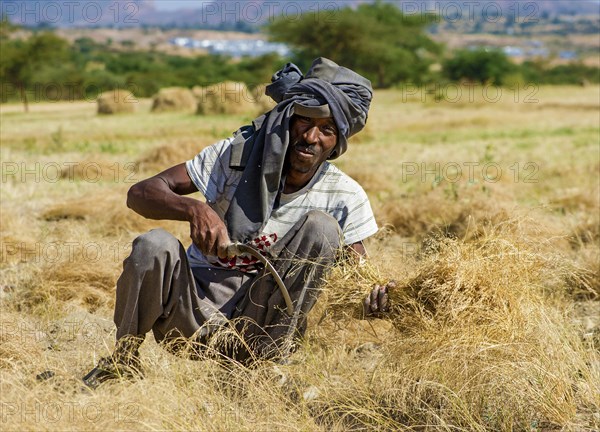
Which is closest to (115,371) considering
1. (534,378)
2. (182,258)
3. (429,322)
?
(182,258)

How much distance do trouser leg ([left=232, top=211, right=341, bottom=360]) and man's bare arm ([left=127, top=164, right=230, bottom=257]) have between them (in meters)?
0.24

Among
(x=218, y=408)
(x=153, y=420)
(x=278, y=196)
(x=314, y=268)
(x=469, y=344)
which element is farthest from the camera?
(x=278, y=196)

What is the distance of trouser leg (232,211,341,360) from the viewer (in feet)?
10.4

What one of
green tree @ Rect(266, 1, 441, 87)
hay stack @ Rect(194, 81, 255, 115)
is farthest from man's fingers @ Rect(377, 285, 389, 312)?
green tree @ Rect(266, 1, 441, 87)

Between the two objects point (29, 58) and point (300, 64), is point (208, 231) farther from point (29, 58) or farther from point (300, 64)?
point (300, 64)

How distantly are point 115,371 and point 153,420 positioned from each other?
1.86ft

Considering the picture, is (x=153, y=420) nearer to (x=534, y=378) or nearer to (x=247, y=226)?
(x=247, y=226)

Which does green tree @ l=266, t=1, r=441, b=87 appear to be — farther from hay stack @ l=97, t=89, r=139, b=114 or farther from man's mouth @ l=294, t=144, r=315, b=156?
man's mouth @ l=294, t=144, r=315, b=156

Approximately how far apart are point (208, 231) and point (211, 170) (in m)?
0.39

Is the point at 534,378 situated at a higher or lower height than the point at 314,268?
lower

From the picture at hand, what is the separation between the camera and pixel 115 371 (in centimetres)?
312

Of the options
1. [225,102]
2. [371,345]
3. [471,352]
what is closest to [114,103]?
[225,102]

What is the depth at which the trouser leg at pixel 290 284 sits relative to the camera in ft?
10.4

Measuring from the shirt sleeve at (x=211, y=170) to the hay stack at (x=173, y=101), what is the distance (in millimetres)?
20555
